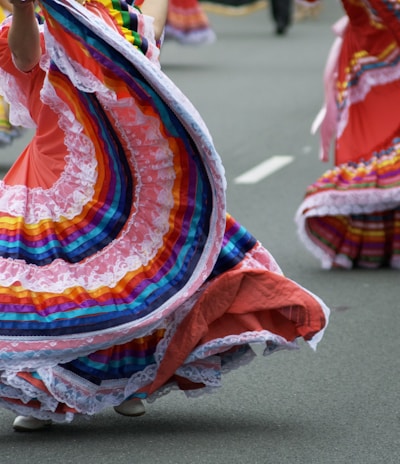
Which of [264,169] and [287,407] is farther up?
[287,407]

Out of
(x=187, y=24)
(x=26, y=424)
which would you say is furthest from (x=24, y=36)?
(x=187, y=24)

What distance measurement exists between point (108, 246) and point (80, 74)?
52 centimetres

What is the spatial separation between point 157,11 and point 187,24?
13.0m

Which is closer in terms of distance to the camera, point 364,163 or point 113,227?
point 113,227

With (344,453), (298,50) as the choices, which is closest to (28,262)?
(344,453)

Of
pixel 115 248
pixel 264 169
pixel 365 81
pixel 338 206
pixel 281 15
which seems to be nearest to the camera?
pixel 115 248

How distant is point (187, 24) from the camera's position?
1764 cm

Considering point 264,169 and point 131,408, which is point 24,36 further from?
point 264,169

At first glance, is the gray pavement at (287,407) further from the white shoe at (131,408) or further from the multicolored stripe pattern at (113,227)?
the multicolored stripe pattern at (113,227)

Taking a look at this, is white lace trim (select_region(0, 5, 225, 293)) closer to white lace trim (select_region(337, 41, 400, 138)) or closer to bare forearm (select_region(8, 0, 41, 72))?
bare forearm (select_region(8, 0, 41, 72))

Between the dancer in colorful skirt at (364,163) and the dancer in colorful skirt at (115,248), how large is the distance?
8.59ft

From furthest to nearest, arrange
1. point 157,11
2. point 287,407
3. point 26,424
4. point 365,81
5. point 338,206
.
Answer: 1. point 365,81
2. point 338,206
3. point 287,407
4. point 157,11
5. point 26,424

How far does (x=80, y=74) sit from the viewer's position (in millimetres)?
4371

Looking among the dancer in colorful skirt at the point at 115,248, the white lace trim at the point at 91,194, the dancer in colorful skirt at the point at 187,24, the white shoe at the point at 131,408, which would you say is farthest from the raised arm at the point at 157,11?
the dancer in colorful skirt at the point at 187,24
